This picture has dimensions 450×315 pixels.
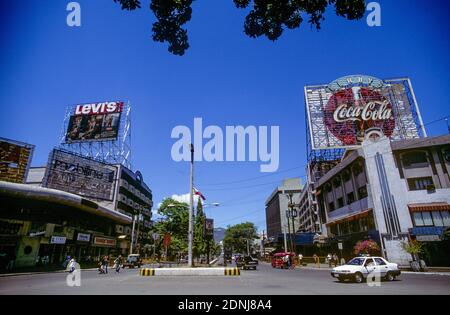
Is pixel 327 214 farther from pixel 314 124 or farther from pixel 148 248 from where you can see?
pixel 148 248

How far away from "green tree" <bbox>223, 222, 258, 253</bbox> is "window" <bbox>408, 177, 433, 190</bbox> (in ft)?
247

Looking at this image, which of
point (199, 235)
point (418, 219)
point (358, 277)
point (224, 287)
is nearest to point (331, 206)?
point (418, 219)

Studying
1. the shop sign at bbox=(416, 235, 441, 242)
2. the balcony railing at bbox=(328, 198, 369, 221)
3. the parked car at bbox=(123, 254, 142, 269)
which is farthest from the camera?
the parked car at bbox=(123, 254, 142, 269)

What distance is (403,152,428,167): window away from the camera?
98.6 feet

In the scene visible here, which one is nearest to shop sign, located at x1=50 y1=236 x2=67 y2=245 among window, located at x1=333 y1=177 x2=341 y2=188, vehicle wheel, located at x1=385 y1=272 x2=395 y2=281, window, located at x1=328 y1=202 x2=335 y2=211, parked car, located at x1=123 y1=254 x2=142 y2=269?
parked car, located at x1=123 y1=254 x2=142 y2=269

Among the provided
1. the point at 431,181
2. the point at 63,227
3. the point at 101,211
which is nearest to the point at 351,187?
the point at 431,181

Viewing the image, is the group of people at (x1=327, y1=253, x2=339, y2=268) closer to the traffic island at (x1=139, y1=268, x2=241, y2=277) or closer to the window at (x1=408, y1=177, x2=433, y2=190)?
the window at (x1=408, y1=177, x2=433, y2=190)

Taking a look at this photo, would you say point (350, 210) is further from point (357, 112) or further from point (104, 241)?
point (104, 241)

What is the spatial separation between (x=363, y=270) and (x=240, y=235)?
299 ft

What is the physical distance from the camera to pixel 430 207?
2709 centimetres

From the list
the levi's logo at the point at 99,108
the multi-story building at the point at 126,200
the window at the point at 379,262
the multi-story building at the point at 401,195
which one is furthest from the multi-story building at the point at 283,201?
the window at the point at 379,262

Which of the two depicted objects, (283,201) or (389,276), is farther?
(283,201)

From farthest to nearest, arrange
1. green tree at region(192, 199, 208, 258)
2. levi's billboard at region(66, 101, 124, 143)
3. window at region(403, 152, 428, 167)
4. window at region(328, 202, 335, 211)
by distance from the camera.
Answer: green tree at region(192, 199, 208, 258) → levi's billboard at region(66, 101, 124, 143) → window at region(328, 202, 335, 211) → window at region(403, 152, 428, 167)

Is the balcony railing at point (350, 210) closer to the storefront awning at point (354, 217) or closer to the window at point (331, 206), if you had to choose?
the storefront awning at point (354, 217)
